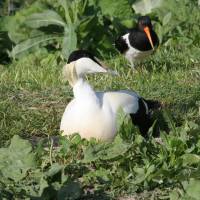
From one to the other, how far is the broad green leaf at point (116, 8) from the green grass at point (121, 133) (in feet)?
3.41

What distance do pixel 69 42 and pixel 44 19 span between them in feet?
1.85

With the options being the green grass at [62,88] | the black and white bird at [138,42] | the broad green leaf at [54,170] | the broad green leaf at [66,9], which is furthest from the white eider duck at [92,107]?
the broad green leaf at [66,9]

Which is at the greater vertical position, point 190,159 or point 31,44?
point 31,44

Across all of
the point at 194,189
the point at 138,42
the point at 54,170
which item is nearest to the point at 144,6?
the point at 138,42

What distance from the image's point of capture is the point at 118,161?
4512mm

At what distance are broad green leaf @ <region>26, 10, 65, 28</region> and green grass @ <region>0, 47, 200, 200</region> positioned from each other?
41cm

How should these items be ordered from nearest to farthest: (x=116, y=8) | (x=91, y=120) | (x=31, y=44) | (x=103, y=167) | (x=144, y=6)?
(x=103, y=167)
(x=91, y=120)
(x=31, y=44)
(x=116, y=8)
(x=144, y=6)

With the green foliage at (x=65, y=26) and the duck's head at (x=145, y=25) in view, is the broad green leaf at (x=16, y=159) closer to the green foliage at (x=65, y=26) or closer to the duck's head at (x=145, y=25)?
the green foliage at (x=65, y=26)

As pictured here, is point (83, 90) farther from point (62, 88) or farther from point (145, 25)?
point (145, 25)

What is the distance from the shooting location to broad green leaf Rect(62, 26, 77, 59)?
8.71 meters

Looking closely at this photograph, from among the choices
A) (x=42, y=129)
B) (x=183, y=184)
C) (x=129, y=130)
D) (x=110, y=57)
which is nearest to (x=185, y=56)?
(x=110, y=57)

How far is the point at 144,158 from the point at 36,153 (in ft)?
2.24

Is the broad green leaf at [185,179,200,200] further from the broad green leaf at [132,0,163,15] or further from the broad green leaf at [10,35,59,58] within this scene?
the broad green leaf at [132,0,163,15]

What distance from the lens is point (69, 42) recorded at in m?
8.78
